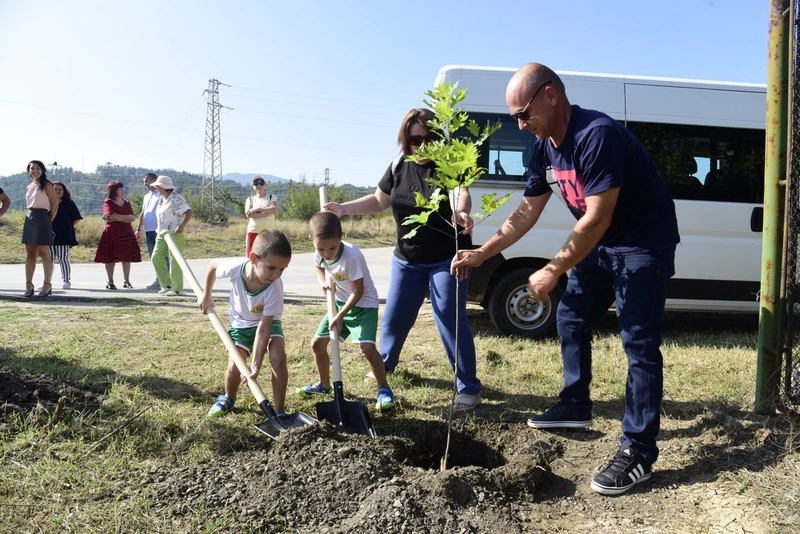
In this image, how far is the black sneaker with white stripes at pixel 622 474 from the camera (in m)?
3.06

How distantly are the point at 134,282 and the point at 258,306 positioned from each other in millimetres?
8344

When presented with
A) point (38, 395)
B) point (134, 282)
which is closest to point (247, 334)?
point (38, 395)

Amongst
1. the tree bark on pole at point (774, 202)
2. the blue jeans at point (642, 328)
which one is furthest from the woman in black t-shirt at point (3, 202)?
the tree bark on pole at point (774, 202)

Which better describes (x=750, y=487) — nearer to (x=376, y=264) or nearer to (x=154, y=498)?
(x=154, y=498)

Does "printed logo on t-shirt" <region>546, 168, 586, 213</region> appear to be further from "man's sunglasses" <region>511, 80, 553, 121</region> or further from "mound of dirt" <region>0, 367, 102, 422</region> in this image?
"mound of dirt" <region>0, 367, 102, 422</region>

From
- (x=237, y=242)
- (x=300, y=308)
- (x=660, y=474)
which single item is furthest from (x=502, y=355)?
(x=237, y=242)

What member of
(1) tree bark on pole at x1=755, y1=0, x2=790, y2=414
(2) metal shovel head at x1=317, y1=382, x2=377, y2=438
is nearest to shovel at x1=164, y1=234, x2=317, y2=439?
(2) metal shovel head at x1=317, y1=382, x2=377, y2=438

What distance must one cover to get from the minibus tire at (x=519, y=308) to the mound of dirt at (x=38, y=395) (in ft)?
11.8

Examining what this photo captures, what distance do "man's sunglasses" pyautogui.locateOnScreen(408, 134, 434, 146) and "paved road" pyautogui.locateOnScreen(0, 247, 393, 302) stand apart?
5.86m

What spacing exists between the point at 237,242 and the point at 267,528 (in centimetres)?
1987

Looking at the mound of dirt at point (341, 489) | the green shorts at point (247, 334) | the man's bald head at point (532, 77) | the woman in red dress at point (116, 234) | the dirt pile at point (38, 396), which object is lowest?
the mound of dirt at point (341, 489)

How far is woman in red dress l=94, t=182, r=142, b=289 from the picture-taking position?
10039 mm

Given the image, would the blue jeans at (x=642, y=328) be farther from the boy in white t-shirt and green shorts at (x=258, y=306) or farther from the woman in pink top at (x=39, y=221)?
the woman in pink top at (x=39, y=221)

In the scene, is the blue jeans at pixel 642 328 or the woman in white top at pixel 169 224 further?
the woman in white top at pixel 169 224
